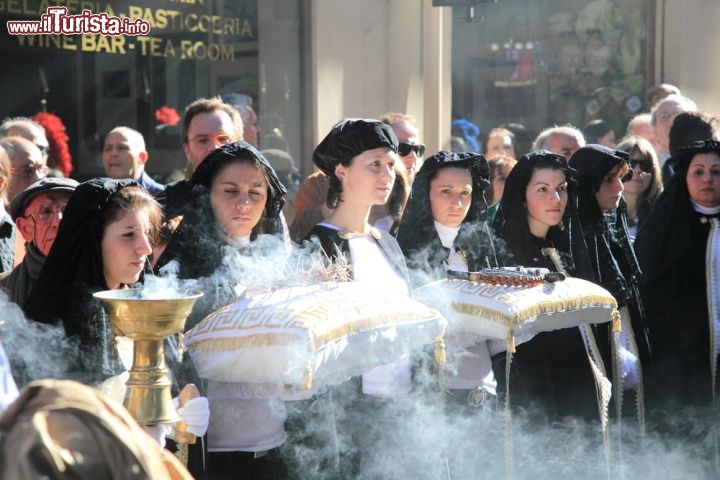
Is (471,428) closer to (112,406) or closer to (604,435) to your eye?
(604,435)

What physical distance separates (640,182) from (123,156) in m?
3.54

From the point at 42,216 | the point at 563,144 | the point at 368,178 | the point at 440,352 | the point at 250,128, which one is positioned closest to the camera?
the point at 440,352

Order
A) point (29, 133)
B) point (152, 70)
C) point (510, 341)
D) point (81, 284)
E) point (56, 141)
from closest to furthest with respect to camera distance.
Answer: point (81, 284)
point (510, 341)
point (29, 133)
point (56, 141)
point (152, 70)

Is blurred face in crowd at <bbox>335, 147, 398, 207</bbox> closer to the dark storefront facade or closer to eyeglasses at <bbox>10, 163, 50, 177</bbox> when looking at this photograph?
eyeglasses at <bbox>10, 163, 50, 177</bbox>

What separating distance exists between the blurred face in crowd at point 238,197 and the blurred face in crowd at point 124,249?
2.06 ft

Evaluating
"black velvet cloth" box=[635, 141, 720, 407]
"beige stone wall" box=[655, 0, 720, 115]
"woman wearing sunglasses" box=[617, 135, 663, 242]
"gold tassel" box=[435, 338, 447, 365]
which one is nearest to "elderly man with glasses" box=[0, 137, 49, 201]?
"gold tassel" box=[435, 338, 447, 365]

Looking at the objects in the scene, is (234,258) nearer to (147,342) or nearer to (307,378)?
(307,378)

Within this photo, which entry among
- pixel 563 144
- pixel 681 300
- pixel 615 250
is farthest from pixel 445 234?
pixel 563 144

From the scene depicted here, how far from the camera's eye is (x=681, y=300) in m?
6.32

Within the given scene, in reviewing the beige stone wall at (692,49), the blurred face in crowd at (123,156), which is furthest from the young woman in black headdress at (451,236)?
the beige stone wall at (692,49)

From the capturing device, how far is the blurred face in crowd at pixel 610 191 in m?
5.92

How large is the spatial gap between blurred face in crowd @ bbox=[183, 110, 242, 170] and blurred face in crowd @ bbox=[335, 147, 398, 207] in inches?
46.4

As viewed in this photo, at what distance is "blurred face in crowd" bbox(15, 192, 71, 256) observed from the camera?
4332 mm

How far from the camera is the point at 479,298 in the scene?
4578 millimetres
